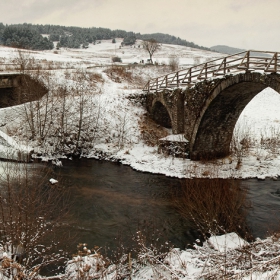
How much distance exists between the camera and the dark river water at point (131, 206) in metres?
11.7

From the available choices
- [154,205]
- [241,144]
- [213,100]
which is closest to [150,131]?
[241,144]

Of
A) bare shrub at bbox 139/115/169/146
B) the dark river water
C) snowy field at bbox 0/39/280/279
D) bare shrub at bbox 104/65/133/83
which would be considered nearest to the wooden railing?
bare shrub at bbox 139/115/169/146

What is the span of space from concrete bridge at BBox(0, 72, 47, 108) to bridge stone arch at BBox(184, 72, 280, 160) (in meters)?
14.5

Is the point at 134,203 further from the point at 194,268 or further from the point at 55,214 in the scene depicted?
the point at 194,268

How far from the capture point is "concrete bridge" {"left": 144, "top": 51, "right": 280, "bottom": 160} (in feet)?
48.3

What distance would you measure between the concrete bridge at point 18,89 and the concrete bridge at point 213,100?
12130 mm

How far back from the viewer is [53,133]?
2442 cm

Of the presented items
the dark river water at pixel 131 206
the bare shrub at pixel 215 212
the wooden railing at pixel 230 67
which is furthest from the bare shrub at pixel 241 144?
the bare shrub at pixel 215 212

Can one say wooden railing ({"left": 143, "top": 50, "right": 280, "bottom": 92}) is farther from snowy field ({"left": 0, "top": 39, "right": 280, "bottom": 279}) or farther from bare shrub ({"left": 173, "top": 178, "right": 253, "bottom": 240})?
bare shrub ({"left": 173, "top": 178, "right": 253, "bottom": 240})

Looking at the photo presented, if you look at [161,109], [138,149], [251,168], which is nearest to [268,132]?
[251,168]

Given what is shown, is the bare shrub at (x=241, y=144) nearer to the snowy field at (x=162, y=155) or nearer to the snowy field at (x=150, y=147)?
the snowy field at (x=162, y=155)

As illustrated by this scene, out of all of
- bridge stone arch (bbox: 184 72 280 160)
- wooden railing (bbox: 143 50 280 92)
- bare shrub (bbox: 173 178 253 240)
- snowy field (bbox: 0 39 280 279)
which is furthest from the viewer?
bridge stone arch (bbox: 184 72 280 160)

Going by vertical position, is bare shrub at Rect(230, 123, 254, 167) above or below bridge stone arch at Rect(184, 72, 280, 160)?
below

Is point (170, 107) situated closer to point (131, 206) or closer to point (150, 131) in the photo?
point (150, 131)
